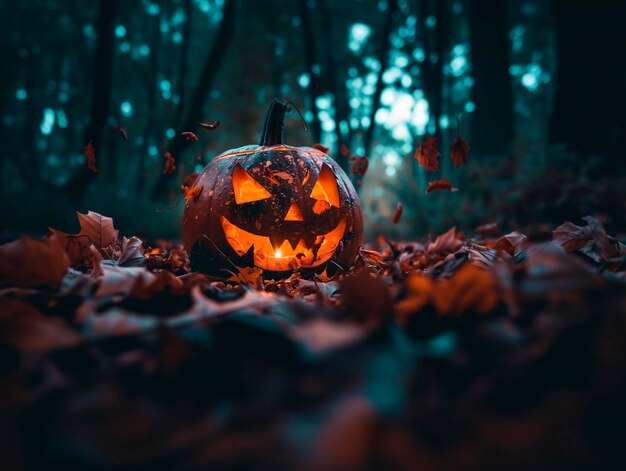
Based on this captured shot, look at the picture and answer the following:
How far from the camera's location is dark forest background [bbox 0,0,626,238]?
180 inches

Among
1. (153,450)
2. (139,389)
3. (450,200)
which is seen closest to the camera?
(153,450)

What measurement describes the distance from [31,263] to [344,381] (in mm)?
903

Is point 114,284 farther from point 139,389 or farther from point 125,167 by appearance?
point 125,167

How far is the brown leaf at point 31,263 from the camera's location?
98 centimetres

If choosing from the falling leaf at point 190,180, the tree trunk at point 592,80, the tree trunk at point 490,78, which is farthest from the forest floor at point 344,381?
the tree trunk at point 490,78

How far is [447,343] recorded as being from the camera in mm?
655

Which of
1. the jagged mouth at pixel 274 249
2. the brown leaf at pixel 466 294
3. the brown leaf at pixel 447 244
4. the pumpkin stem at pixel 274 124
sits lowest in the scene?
the brown leaf at pixel 447 244

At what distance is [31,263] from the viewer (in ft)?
3.23

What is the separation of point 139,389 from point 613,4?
6.68 meters

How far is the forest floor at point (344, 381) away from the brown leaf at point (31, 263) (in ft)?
0.58

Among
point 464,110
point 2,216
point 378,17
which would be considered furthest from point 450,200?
point 464,110

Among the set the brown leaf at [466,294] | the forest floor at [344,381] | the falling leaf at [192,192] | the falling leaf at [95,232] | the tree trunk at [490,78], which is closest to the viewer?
the forest floor at [344,381]

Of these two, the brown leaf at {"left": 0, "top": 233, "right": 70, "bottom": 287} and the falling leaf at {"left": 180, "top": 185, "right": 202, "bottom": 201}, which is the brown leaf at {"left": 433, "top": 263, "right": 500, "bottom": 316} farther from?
the falling leaf at {"left": 180, "top": 185, "right": 202, "bottom": 201}

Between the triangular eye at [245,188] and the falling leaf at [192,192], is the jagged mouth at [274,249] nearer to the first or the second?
the triangular eye at [245,188]
